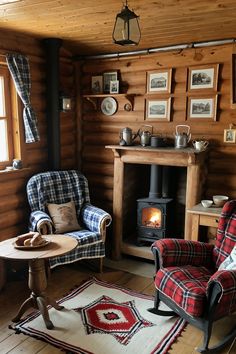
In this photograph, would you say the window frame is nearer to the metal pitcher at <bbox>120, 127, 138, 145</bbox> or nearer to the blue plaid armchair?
the blue plaid armchair

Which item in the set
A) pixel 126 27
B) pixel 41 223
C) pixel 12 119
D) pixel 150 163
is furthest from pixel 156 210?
pixel 126 27

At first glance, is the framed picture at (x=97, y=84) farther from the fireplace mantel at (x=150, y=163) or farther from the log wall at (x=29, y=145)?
the fireplace mantel at (x=150, y=163)

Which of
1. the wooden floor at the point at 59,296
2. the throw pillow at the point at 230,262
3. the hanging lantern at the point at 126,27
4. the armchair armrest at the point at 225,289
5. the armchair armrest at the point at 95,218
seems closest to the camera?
the hanging lantern at the point at 126,27

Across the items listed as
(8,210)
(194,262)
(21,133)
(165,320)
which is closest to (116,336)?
(165,320)

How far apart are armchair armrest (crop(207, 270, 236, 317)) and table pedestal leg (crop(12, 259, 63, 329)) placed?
4.12 ft

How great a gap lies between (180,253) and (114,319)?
754 millimetres

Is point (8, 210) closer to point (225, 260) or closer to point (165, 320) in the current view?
point (165, 320)

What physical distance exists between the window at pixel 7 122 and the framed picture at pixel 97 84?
3.46 feet

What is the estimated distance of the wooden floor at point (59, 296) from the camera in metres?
2.40

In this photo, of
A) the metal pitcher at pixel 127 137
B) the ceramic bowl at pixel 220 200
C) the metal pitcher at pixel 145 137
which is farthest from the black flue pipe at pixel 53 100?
the ceramic bowl at pixel 220 200

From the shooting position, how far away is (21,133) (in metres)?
3.63

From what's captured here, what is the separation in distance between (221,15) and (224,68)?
85 cm

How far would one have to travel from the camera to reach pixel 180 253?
9.07ft

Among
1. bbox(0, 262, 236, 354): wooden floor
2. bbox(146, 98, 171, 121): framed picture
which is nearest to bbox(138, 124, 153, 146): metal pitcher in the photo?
bbox(146, 98, 171, 121): framed picture
